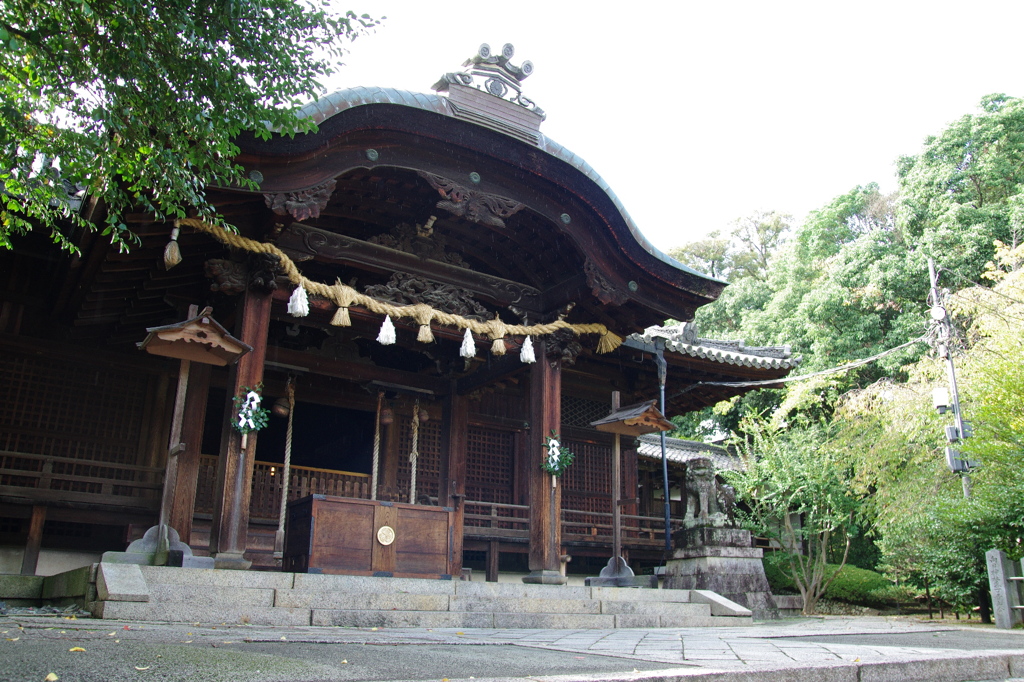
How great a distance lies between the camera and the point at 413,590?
24.8 feet

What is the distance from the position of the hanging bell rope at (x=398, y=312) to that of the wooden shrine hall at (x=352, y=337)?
1.2 inches

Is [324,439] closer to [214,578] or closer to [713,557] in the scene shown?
[713,557]

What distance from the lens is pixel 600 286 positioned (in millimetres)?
10484

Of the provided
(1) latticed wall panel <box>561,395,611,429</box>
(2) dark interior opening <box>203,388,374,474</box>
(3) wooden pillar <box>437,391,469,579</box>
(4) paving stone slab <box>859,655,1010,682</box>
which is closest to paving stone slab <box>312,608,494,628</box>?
(4) paving stone slab <box>859,655,1010,682</box>

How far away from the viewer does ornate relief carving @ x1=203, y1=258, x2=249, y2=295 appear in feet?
28.0

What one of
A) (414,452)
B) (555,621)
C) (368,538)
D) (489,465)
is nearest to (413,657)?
(555,621)

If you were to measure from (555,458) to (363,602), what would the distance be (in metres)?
3.94

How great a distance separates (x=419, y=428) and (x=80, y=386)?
194 inches

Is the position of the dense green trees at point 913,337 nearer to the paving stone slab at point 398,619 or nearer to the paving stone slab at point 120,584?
the paving stone slab at point 398,619

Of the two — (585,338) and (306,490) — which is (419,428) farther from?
(585,338)

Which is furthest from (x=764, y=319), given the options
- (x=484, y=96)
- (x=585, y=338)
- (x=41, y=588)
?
(x=41, y=588)

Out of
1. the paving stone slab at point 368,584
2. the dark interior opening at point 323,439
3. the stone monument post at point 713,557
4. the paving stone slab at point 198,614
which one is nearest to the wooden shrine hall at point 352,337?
the paving stone slab at point 368,584

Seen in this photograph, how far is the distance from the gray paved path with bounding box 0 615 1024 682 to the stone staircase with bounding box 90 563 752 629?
15.3 inches

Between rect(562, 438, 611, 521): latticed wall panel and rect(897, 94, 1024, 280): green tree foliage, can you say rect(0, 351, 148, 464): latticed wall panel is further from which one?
rect(897, 94, 1024, 280): green tree foliage
